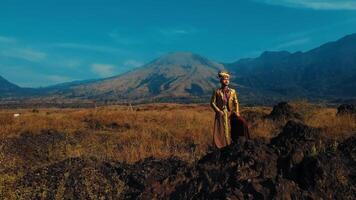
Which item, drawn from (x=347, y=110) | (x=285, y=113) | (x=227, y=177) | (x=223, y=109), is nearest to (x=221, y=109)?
(x=223, y=109)

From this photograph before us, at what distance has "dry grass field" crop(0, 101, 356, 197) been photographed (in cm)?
1358

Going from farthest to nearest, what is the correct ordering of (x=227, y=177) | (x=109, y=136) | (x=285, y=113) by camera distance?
(x=285, y=113), (x=109, y=136), (x=227, y=177)

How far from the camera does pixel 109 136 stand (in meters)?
18.6

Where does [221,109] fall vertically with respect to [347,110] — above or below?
above

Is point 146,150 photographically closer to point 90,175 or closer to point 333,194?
point 90,175

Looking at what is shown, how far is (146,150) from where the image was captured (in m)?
14.4

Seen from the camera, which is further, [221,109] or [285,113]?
[285,113]

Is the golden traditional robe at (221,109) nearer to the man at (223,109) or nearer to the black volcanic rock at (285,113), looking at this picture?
the man at (223,109)

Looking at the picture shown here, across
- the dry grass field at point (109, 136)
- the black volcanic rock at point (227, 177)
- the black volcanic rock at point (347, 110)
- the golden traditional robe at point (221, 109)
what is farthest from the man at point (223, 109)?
the black volcanic rock at point (347, 110)

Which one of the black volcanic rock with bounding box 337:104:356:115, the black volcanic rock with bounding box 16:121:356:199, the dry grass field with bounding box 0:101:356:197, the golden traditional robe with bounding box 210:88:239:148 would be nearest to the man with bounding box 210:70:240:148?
the golden traditional robe with bounding box 210:88:239:148

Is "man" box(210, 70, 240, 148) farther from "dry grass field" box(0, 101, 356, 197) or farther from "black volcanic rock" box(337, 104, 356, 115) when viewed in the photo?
"black volcanic rock" box(337, 104, 356, 115)

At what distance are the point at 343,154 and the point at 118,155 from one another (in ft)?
20.4

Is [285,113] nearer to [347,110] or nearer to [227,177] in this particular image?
[347,110]

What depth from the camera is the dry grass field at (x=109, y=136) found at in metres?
13.6
